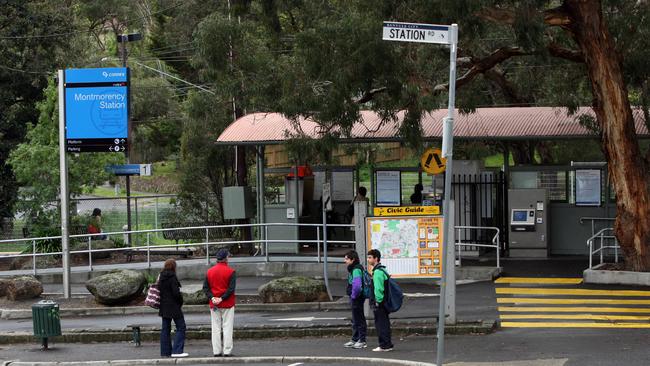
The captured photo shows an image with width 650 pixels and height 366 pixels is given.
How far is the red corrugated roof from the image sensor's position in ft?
77.3

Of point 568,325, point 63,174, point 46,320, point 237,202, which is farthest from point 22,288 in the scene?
point 568,325

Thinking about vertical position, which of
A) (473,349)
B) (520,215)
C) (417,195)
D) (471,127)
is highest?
(471,127)

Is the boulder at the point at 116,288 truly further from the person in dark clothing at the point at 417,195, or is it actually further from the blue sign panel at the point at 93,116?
the person in dark clothing at the point at 417,195

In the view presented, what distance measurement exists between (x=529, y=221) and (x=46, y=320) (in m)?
12.1

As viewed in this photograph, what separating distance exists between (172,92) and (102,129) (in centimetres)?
3332

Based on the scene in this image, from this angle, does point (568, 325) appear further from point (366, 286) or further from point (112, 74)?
point (112, 74)

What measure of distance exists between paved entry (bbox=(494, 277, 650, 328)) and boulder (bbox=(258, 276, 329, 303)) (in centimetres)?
350

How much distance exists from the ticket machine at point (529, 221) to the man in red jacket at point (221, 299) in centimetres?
1085

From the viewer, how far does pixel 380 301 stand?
14.5m

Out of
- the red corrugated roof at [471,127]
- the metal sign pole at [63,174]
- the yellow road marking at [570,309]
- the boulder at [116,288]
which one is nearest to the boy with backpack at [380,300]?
the yellow road marking at [570,309]

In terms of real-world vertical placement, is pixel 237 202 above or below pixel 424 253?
above

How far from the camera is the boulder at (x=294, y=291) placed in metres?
19.6

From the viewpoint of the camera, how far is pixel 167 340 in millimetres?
15203

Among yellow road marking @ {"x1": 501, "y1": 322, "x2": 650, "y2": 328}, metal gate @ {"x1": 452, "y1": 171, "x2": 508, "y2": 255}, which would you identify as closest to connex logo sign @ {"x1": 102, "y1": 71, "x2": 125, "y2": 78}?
metal gate @ {"x1": 452, "y1": 171, "x2": 508, "y2": 255}
